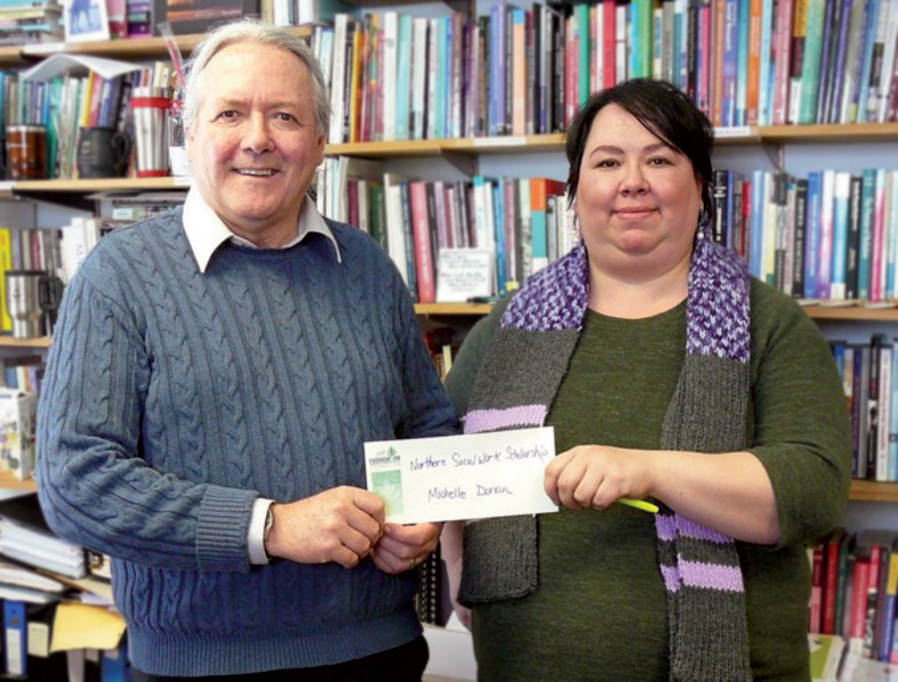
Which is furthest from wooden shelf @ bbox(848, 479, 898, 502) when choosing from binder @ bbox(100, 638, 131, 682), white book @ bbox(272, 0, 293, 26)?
binder @ bbox(100, 638, 131, 682)

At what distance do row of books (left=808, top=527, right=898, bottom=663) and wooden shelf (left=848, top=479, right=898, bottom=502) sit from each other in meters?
0.16

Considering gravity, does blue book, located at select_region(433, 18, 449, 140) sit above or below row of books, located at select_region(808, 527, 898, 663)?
above

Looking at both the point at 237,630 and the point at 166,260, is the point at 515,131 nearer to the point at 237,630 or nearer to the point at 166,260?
the point at 166,260

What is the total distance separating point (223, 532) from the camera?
119 cm

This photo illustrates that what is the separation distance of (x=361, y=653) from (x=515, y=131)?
1474 mm

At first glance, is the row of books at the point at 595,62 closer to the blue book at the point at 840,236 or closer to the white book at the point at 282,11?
the blue book at the point at 840,236

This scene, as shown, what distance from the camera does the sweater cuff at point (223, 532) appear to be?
1.18 metres

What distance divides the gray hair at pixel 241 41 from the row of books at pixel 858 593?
1.60 meters

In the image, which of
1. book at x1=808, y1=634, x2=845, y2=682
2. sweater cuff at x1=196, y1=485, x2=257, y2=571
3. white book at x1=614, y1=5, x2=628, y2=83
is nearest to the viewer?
sweater cuff at x1=196, y1=485, x2=257, y2=571

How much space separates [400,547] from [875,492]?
4.31 ft

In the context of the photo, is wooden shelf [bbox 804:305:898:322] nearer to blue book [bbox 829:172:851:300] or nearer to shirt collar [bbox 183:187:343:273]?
blue book [bbox 829:172:851:300]

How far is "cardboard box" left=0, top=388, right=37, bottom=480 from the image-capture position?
2.66m

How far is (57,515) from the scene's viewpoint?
1.21 metres

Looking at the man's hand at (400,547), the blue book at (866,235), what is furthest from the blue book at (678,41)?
the man's hand at (400,547)
